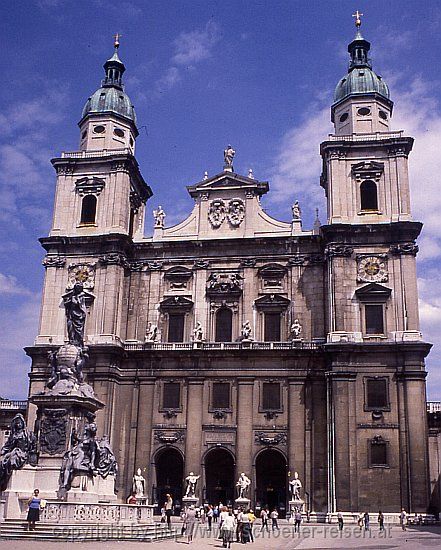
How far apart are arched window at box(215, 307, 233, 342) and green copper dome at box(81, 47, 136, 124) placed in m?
17.8

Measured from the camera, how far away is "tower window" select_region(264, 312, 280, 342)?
155ft

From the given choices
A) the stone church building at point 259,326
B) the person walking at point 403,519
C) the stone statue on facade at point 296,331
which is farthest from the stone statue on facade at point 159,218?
the person walking at point 403,519

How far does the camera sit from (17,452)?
82.0 ft

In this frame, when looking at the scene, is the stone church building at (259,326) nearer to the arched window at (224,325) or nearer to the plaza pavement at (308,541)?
the arched window at (224,325)

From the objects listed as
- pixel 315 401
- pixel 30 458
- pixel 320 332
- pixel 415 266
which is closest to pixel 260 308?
pixel 320 332

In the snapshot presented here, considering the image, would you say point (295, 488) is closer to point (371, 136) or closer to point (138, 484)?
point (138, 484)

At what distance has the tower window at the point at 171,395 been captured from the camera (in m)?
46.4

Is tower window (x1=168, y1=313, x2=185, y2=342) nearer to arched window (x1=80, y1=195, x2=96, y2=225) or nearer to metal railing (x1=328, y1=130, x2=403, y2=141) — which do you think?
arched window (x1=80, y1=195, x2=96, y2=225)

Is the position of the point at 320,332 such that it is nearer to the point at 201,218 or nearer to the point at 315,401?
the point at 315,401

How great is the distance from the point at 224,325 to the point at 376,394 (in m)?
11.0

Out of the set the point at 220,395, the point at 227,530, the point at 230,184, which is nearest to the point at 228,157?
the point at 230,184

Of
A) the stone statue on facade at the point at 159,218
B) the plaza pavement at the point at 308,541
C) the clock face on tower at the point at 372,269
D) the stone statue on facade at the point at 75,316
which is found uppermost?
the stone statue on facade at the point at 159,218

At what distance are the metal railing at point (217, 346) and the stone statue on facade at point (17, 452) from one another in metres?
21.8

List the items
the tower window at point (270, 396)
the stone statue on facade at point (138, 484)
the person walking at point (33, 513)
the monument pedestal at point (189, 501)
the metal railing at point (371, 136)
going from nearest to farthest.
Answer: the person walking at point (33, 513) → the stone statue on facade at point (138, 484) → the monument pedestal at point (189, 501) → the tower window at point (270, 396) → the metal railing at point (371, 136)
